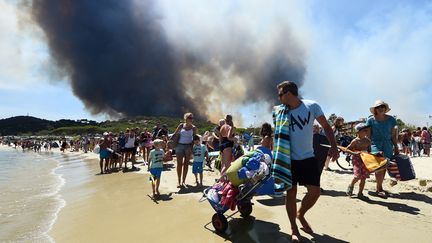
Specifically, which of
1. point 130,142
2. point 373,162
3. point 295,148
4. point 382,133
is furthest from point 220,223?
point 130,142

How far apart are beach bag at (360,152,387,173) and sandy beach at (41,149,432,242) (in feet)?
1.75

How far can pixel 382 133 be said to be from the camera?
6262 millimetres

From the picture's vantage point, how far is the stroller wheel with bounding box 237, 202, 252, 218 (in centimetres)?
501

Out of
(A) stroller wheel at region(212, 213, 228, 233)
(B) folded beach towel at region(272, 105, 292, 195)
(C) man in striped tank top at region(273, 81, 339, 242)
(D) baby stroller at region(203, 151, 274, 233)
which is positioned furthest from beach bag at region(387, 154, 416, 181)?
(A) stroller wheel at region(212, 213, 228, 233)

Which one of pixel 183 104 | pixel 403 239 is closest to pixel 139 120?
pixel 183 104

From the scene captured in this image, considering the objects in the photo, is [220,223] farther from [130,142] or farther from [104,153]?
[104,153]

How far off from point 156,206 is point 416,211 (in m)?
4.14

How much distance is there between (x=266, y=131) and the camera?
623cm

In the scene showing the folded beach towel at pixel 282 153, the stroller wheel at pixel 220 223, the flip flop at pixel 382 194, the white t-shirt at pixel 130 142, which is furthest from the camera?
the white t-shirt at pixel 130 142

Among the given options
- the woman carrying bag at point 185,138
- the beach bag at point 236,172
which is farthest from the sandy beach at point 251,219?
the woman carrying bag at point 185,138

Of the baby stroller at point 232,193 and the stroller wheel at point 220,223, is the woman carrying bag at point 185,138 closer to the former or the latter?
the baby stroller at point 232,193

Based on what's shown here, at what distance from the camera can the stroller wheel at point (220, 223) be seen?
4410 millimetres

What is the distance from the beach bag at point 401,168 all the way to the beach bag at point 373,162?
449mm

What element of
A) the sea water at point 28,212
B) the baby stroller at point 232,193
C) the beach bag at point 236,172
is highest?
the beach bag at point 236,172
